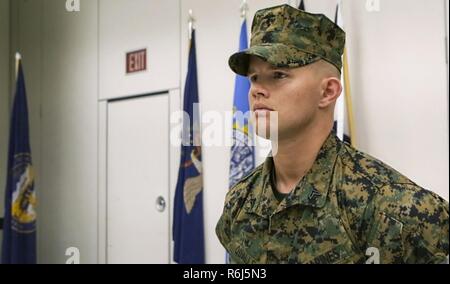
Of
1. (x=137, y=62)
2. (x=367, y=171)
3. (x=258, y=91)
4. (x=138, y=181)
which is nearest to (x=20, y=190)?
(x=138, y=181)

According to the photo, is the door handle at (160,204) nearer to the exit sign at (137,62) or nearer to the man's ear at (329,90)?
the exit sign at (137,62)

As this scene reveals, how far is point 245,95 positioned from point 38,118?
2.46 ft

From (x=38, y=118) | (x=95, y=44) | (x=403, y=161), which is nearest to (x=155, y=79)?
(x=95, y=44)

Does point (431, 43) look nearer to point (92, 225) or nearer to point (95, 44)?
point (95, 44)

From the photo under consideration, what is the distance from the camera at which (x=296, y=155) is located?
73cm

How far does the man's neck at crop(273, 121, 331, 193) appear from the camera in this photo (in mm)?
713

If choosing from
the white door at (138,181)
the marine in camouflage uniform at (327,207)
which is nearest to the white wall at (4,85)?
the white door at (138,181)

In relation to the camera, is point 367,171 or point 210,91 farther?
point 210,91

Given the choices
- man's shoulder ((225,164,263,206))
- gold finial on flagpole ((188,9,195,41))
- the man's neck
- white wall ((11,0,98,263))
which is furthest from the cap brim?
white wall ((11,0,98,263))

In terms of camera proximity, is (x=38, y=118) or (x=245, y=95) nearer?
(x=245, y=95)

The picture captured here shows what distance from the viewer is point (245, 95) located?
3.73ft

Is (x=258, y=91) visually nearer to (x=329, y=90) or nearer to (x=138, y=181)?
(x=329, y=90)

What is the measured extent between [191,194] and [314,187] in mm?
580
